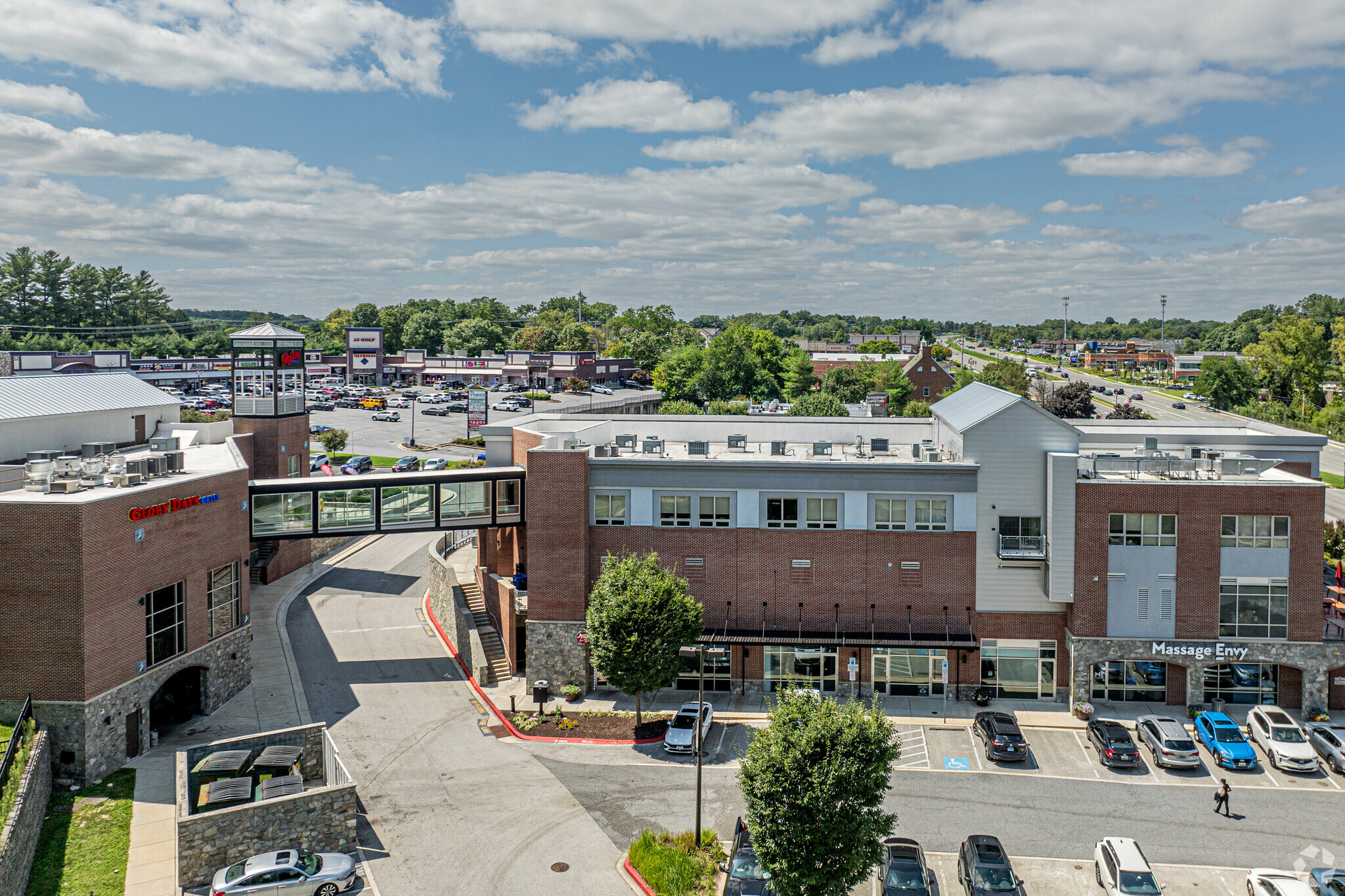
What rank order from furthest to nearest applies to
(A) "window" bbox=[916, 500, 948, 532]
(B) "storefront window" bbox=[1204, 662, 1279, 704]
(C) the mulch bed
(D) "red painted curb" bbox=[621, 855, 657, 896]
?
(A) "window" bbox=[916, 500, 948, 532] → (B) "storefront window" bbox=[1204, 662, 1279, 704] → (C) the mulch bed → (D) "red painted curb" bbox=[621, 855, 657, 896]

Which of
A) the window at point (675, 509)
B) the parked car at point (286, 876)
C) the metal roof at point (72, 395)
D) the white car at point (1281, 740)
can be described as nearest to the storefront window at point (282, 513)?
the metal roof at point (72, 395)

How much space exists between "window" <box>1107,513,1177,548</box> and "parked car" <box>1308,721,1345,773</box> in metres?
7.92

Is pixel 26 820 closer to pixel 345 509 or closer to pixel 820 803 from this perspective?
pixel 345 509

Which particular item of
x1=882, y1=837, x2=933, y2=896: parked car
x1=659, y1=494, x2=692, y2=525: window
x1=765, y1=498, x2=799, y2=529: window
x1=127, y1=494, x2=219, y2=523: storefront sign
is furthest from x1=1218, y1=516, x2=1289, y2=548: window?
x1=127, y1=494, x2=219, y2=523: storefront sign

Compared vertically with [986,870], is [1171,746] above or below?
above

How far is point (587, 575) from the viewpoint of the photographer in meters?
38.2

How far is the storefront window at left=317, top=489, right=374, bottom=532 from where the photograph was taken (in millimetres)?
40062

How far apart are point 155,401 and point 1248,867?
2061 inches

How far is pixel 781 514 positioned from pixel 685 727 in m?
9.76

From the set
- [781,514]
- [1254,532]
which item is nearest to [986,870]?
[781,514]

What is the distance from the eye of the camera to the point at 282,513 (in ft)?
131

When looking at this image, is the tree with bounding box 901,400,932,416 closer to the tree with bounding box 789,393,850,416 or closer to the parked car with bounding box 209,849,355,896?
the tree with bounding box 789,393,850,416

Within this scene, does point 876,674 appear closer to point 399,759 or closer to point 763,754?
point 763,754

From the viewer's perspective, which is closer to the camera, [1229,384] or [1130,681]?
[1130,681]
